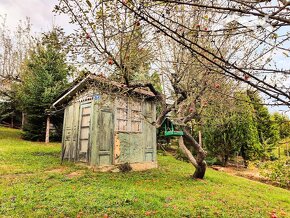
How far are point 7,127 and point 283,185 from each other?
21430 mm

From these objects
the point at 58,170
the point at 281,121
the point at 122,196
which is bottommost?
the point at 122,196

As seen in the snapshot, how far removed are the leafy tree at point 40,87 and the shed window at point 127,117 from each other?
6351 millimetres

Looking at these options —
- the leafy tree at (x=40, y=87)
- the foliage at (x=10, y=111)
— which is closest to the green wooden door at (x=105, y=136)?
the leafy tree at (x=40, y=87)

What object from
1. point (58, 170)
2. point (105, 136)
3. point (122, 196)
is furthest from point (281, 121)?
point (58, 170)

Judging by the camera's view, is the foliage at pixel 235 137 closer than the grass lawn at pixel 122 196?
No

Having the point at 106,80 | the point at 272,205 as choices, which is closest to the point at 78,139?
the point at 106,80

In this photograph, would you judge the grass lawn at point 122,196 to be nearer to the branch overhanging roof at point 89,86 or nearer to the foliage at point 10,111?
Answer: the branch overhanging roof at point 89,86

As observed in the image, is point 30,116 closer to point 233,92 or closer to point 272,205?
point 233,92

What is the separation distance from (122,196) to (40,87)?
11332mm

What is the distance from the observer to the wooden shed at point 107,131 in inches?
308

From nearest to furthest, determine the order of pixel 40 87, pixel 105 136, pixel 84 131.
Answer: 1. pixel 105 136
2. pixel 84 131
3. pixel 40 87

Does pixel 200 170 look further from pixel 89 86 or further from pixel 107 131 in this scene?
pixel 89 86

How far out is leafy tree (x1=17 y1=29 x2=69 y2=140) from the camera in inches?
535

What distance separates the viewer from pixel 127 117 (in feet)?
28.7
